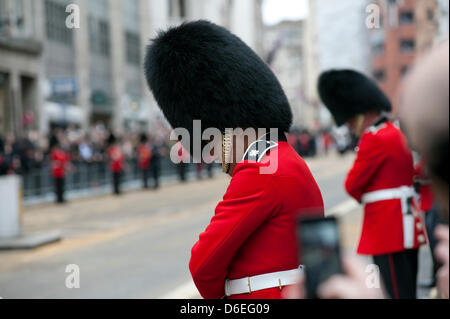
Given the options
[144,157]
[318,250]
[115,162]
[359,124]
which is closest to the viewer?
[318,250]

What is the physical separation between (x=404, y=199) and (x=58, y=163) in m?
14.5

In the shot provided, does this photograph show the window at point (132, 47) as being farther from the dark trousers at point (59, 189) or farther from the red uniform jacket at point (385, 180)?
the red uniform jacket at point (385, 180)

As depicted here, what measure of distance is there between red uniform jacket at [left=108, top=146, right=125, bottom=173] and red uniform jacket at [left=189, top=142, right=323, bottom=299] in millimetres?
18229

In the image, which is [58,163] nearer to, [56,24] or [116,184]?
[116,184]

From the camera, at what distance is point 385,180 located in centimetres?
422

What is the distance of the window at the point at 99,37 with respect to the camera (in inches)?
1318

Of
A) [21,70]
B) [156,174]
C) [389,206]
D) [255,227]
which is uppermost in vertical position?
[21,70]

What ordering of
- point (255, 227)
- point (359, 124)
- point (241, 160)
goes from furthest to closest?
point (359, 124)
point (241, 160)
point (255, 227)

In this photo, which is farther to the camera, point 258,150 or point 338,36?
point 338,36

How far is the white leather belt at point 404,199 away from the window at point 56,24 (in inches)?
1078

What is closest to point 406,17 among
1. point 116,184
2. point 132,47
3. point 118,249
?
point 132,47

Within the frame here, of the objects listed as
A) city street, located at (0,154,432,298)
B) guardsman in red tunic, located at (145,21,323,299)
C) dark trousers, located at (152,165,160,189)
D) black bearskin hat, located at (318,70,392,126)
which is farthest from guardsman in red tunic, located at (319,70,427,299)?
dark trousers, located at (152,165,160,189)

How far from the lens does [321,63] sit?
92188 mm

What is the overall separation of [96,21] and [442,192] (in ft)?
113
